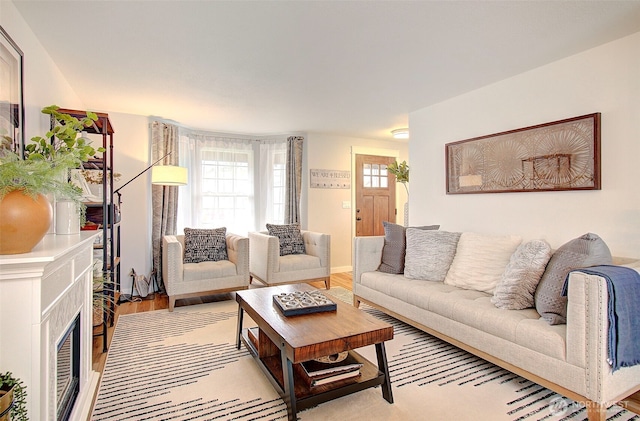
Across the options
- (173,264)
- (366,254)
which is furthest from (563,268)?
(173,264)

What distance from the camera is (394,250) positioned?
133 inches

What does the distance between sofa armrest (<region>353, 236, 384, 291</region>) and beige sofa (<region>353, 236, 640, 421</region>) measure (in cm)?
58

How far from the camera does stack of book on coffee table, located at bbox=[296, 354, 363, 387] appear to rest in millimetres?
1867

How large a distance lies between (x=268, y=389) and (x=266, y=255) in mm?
2181

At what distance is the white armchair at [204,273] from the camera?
3602mm

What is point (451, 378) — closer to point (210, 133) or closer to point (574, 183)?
point (574, 183)

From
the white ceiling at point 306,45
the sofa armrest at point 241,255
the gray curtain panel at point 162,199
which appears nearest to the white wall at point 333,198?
the sofa armrest at point 241,255

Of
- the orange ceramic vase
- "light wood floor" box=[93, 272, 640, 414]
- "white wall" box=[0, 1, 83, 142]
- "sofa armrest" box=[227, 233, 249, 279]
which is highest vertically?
"white wall" box=[0, 1, 83, 142]

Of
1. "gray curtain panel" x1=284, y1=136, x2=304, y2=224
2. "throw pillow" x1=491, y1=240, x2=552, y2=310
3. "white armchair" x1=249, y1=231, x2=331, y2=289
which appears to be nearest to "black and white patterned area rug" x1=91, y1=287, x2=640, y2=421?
"throw pillow" x1=491, y1=240, x2=552, y2=310

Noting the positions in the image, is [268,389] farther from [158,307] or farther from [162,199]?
[162,199]

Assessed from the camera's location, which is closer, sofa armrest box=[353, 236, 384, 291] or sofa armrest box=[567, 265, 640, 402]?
sofa armrest box=[567, 265, 640, 402]

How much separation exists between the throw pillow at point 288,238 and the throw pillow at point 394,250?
1524 mm

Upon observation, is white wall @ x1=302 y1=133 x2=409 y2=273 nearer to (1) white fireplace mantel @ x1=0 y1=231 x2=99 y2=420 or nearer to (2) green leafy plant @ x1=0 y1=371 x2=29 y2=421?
(1) white fireplace mantel @ x1=0 y1=231 x2=99 y2=420

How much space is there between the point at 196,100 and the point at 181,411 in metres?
2.97
